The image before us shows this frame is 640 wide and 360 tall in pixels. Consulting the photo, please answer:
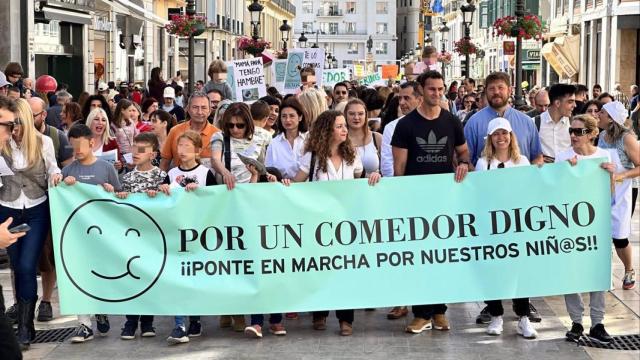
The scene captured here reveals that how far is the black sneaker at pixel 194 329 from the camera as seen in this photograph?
375 inches

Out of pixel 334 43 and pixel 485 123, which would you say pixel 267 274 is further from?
pixel 334 43

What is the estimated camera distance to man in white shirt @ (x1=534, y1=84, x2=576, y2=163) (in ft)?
37.9

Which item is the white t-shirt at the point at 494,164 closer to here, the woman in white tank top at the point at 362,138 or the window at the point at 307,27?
the woman in white tank top at the point at 362,138

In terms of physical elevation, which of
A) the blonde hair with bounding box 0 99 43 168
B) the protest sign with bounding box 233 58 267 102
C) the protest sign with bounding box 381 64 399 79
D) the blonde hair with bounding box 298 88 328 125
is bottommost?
the blonde hair with bounding box 0 99 43 168

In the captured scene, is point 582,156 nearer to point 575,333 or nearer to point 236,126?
point 575,333

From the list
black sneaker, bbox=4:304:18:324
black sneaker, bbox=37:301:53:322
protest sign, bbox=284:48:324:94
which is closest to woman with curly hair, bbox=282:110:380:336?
black sneaker, bbox=37:301:53:322

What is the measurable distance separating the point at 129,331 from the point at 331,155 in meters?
2.10

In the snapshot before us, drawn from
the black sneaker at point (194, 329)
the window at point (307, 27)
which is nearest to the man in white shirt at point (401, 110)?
the black sneaker at point (194, 329)

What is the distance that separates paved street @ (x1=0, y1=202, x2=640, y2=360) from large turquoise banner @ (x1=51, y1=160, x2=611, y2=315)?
0.30 m

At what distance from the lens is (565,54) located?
47.5 metres

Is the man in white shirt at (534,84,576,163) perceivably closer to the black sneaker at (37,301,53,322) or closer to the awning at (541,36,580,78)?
the black sneaker at (37,301,53,322)

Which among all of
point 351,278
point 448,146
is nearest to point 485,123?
point 448,146

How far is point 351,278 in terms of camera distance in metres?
9.25

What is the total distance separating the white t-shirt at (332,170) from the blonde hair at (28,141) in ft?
6.76
